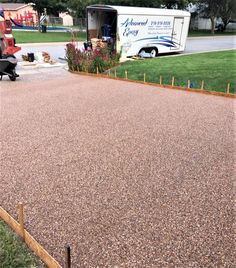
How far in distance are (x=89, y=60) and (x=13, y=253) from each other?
11257 millimetres

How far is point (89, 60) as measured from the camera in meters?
13.6

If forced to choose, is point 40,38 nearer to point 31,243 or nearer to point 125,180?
point 125,180

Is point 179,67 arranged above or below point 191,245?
below

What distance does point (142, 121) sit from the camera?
7.30 m

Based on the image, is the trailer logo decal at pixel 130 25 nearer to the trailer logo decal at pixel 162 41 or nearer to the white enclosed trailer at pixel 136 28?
the white enclosed trailer at pixel 136 28

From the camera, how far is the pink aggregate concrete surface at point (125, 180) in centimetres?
327

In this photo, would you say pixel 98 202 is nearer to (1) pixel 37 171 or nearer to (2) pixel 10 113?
(1) pixel 37 171

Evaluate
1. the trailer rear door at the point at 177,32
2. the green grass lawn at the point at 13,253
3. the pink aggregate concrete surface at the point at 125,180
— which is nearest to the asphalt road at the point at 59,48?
the trailer rear door at the point at 177,32

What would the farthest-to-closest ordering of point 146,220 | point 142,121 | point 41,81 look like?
1. point 41,81
2. point 142,121
3. point 146,220

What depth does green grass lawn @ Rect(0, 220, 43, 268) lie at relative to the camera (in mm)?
2967

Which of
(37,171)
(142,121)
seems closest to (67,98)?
(142,121)

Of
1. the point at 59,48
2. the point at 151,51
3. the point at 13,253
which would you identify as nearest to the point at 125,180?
the point at 13,253

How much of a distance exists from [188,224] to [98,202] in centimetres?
109

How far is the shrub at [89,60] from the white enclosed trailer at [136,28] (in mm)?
2261
